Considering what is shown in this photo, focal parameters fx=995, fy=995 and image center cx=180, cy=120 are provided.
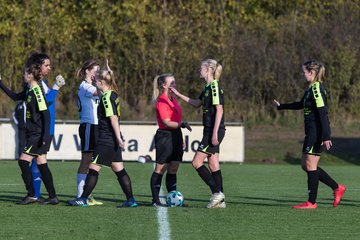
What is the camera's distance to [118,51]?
110 ft

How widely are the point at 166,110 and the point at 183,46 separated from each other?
21.2 metres

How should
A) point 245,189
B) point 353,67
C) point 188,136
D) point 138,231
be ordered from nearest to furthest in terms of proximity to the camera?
1. point 138,231
2. point 245,189
3. point 188,136
4. point 353,67

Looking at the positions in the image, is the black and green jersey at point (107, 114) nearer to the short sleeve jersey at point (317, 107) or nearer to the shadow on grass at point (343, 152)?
the short sleeve jersey at point (317, 107)

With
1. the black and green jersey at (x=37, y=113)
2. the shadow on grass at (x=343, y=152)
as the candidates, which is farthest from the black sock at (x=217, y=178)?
the shadow on grass at (x=343, y=152)

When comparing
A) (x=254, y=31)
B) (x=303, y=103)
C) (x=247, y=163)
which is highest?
(x=254, y=31)

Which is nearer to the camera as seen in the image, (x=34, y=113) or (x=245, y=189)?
(x=34, y=113)

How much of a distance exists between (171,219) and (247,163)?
15541 millimetres

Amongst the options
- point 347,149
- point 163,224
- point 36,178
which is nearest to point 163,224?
point 163,224

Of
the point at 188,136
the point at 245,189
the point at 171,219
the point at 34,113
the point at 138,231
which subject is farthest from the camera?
the point at 188,136

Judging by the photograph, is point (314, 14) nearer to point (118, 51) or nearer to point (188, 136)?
point (118, 51)

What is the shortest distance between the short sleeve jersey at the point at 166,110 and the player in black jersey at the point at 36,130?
135 cm

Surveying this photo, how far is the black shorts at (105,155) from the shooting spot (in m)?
11.7

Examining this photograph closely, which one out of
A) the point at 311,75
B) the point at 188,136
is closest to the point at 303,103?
the point at 311,75

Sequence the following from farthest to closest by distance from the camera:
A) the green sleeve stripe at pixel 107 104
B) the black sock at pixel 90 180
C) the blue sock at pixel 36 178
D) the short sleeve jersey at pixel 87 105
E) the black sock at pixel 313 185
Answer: the blue sock at pixel 36 178, the short sleeve jersey at pixel 87 105, the black sock at pixel 313 185, the black sock at pixel 90 180, the green sleeve stripe at pixel 107 104
